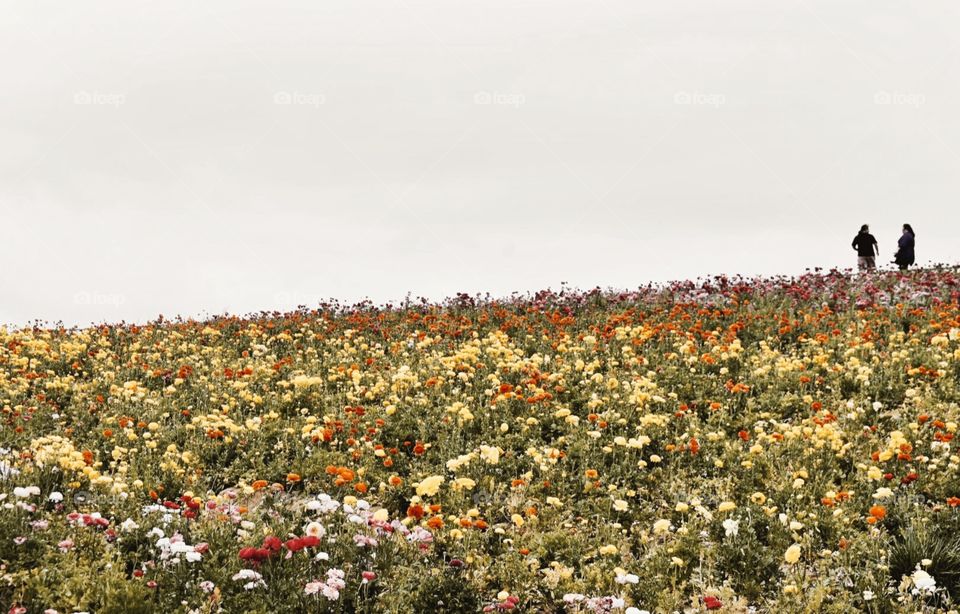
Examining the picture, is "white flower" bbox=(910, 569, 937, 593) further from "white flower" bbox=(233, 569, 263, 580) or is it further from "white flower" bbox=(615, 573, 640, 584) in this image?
"white flower" bbox=(233, 569, 263, 580)

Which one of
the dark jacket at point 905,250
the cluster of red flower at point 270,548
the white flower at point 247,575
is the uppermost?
the dark jacket at point 905,250

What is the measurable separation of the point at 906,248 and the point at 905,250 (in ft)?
0.21

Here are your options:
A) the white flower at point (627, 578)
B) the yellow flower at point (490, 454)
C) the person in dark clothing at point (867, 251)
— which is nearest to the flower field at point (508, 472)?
the white flower at point (627, 578)

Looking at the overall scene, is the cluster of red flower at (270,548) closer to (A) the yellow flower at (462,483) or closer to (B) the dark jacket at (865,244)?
(A) the yellow flower at (462,483)

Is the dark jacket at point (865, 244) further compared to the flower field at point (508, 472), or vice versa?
the dark jacket at point (865, 244)

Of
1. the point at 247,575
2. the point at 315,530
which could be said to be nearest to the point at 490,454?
the point at 315,530

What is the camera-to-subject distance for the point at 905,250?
21797 mm

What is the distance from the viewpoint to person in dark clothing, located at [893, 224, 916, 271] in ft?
71.2

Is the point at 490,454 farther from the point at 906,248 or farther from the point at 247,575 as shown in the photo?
the point at 906,248

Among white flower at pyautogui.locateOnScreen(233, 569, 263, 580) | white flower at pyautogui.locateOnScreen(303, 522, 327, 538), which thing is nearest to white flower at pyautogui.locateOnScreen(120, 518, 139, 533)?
white flower at pyautogui.locateOnScreen(233, 569, 263, 580)

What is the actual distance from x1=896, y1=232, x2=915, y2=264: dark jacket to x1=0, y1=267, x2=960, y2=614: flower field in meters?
9.40

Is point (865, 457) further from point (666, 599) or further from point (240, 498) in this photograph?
point (240, 498)

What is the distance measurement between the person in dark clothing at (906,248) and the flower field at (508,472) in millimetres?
9379

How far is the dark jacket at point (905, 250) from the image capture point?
21.7 metres
